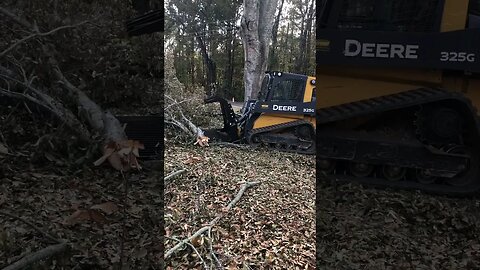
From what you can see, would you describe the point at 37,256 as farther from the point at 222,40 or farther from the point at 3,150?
the point at 3,150

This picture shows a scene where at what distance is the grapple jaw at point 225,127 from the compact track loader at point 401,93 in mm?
1585

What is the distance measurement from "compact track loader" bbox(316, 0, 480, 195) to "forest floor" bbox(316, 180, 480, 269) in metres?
0.23

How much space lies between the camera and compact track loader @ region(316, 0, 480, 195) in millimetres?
2916

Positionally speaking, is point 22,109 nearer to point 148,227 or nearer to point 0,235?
point 0,235

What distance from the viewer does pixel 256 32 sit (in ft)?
3.82

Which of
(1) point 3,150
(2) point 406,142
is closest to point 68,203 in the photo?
(1) point 3,150

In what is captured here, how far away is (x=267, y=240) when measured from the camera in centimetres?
129


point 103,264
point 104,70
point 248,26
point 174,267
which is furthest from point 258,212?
point 104,70

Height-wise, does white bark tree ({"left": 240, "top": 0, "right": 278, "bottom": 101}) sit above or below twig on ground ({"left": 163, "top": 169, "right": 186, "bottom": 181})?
above

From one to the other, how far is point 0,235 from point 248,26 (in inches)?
57.3

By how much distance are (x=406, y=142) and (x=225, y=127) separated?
2.15 metres

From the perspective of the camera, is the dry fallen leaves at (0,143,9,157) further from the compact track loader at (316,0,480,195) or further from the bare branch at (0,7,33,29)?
the compact track loader at (316,0,480,195)

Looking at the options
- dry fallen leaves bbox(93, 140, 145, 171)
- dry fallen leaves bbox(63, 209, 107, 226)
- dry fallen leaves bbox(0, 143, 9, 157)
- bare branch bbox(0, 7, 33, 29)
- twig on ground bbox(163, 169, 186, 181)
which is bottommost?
dry fallen leaves bbox(63, 209, 107, 226)

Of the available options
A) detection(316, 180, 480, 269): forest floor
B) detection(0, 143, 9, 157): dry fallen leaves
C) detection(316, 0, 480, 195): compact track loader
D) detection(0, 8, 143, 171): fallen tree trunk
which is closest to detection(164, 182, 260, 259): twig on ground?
detection(316, 180, 480, 269): forest floor
